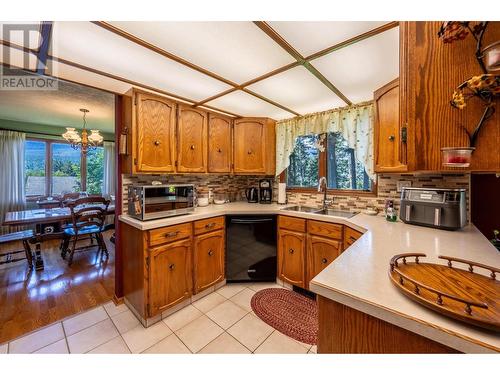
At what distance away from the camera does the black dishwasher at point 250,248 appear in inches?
93.6

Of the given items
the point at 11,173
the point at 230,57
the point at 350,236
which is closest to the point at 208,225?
the point at 350,236

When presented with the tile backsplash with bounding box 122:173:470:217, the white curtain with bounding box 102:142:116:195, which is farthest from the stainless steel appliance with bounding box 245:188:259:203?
the white curtain with bounding box 102:142:116:195

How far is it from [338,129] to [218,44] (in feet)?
5.70

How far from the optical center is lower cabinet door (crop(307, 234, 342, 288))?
1.99 metres

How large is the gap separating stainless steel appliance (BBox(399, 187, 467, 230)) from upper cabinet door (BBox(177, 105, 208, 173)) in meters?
2.08

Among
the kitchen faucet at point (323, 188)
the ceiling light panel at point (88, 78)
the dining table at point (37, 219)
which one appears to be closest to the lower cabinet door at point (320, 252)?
the kitchen faucet at point (323, 188)

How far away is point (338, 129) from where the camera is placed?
8.03ft

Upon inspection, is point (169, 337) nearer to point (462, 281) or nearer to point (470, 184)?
point (462, 281)

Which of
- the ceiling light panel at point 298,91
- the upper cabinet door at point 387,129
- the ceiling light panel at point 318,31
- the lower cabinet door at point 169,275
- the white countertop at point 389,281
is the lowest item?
the lower cabinet door at point 169,275

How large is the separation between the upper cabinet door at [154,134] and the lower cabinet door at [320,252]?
1.69m

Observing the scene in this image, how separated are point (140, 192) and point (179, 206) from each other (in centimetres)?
40

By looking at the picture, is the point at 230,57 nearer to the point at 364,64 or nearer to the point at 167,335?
the point at 364,64

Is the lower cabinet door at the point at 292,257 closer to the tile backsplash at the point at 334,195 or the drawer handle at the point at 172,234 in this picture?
the tile backsplash at the point at 334,195
